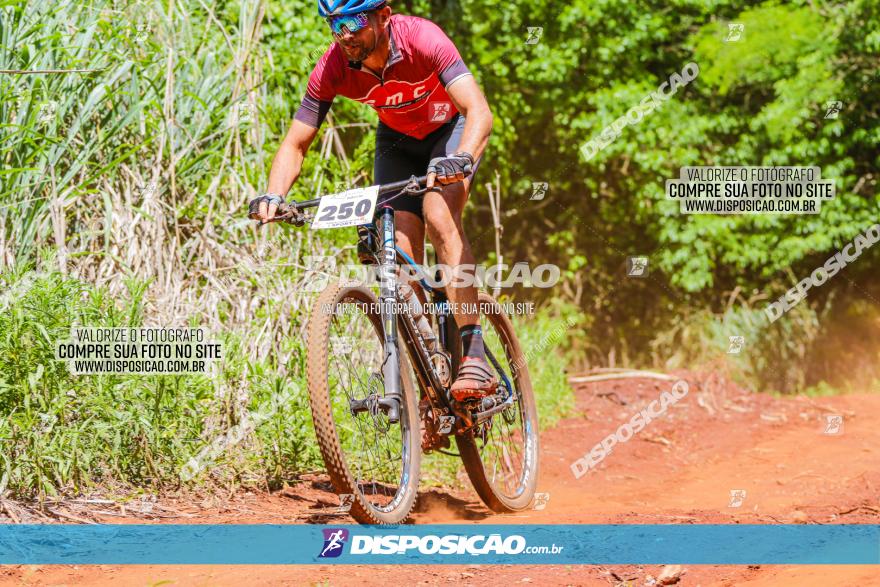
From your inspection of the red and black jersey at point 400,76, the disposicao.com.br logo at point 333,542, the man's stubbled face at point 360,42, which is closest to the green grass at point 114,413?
the disposicao.com.br logo at point 333,542

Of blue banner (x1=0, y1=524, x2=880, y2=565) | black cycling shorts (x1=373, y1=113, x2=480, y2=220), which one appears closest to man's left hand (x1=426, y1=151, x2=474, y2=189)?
black cycling shorts (x1=373, y1=113, x2=480, y2=220)

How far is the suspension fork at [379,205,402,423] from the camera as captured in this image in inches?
171

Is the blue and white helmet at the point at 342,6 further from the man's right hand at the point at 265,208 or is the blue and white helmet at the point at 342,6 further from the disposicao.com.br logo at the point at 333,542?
the disposicao.com.br logo at the point at 333,542

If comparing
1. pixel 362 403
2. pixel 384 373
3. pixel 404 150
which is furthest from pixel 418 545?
pixel 404 150

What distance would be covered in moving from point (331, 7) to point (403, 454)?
1.98 metres

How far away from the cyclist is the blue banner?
81cm

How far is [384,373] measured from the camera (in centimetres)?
438

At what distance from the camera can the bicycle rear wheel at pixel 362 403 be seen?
158 inches

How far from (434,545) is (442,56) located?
2.20 meters

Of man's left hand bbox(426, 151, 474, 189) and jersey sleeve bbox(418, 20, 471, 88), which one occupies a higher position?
jersey sleeve bbox(418, 20, 471, 88)

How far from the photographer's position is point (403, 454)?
4.50 m

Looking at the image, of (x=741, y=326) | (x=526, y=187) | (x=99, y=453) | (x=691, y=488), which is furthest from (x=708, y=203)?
(x=99, y=453)

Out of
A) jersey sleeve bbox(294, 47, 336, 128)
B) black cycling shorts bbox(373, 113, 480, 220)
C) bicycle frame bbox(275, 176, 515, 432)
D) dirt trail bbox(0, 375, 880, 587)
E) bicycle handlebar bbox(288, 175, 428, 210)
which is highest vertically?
jersey sleeve bbox(294, 47, 336, 128)

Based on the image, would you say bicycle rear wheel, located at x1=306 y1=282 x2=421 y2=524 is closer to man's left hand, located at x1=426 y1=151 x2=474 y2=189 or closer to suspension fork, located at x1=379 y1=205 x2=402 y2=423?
suspension fork, located at x1=379 y1=205 x2=402 y2=423
